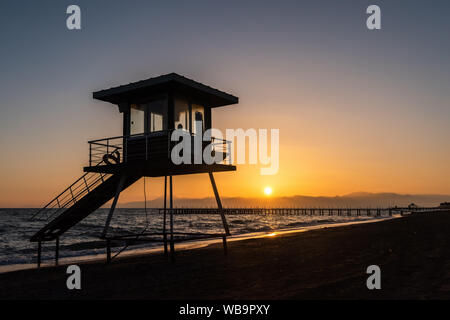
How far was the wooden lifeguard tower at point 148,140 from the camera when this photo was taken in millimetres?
15125

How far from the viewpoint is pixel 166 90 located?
15.6 metres

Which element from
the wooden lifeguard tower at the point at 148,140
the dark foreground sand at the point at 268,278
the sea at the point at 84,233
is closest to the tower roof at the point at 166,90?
the wooden lifeguard tower at the point at 148,140

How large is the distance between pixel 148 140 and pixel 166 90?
7.30ft

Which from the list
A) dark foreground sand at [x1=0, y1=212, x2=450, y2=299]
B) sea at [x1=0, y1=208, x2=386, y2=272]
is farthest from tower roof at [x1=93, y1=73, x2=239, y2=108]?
dark foreground sand at [x1=0, y1=212, x2=450, y2=299]

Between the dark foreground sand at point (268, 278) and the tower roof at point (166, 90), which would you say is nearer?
the dark foreground sand at point (268, 278)

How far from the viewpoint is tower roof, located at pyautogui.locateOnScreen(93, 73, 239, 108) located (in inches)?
591

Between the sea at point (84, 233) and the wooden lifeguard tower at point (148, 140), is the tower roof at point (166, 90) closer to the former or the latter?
the wooden lifeguard tower at point (148, 140)

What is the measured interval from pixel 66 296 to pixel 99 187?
24.5ft

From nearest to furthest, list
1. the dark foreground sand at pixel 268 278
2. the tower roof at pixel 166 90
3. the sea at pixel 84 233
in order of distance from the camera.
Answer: the dark foreground sand at pixel 268 278, the tower roof at pixel 166 90, the sea at pixel 84 233

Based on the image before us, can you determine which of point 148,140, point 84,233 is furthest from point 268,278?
point 84,233

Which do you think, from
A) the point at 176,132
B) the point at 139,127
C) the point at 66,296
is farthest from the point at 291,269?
the point at 139,127
